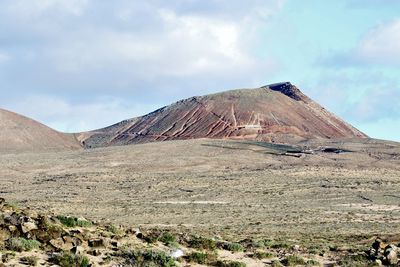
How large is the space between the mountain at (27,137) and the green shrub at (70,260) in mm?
101449

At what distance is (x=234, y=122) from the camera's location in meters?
127

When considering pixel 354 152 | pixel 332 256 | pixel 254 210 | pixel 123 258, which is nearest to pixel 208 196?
pixel 254 210

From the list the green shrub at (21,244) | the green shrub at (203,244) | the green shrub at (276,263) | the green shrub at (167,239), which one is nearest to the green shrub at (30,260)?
the green shrub at (21,244)

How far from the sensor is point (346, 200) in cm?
4675

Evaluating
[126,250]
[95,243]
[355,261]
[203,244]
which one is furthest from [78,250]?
[355,261]

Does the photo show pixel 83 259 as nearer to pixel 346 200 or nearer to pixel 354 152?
pixel 346 200

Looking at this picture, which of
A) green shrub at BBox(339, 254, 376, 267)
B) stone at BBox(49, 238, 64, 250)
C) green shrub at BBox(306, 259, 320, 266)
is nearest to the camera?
stone at BBox(49, 238, 64, 250)

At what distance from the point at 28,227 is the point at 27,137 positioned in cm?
A: 11208

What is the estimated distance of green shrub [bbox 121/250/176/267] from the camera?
46.1ft

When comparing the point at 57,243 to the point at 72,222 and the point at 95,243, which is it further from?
the point at 72,222

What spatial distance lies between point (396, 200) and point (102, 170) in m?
34.2

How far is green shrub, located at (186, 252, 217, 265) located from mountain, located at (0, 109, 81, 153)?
10018cm

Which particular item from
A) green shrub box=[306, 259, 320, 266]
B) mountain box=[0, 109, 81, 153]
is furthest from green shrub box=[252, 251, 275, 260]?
mountain box=[0, 109, 81, 153]

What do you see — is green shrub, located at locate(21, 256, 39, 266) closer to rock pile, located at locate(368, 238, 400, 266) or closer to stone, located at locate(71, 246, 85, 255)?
stone, located at locate(71, 246, 85, 255)
